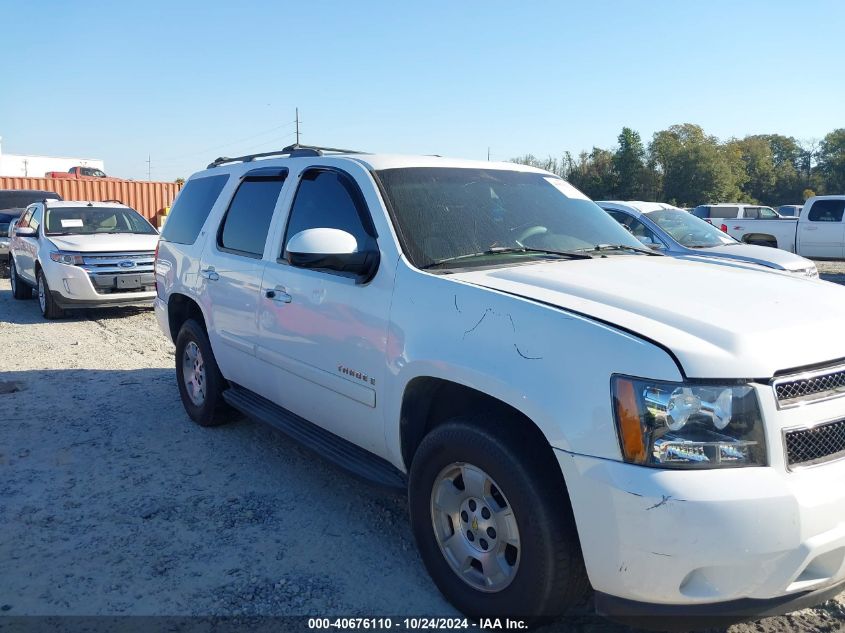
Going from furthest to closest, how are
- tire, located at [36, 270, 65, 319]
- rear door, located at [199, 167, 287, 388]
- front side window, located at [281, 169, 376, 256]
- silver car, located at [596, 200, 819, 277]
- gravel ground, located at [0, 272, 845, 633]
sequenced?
tire, located at [36, 270, 65, 319] → silver car, located at [596, 200, 819, 277] → rear door, located at [199, 167, 287, 388] → front side window, located at [281, 169, 376, 256] → gravel ground, located at [0, 272, 845, 633]

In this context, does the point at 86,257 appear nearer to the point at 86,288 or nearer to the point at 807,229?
the point at 86,288

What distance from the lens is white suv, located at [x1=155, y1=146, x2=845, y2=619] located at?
2154mm

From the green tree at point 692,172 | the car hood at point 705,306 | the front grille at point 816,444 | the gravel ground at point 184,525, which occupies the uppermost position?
Answer: the green tree at point 692,172

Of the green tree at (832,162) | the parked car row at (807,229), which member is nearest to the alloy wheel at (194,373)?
the parked car row at (807,229)

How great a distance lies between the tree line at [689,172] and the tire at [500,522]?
44.5 meters

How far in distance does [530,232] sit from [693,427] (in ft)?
5.60

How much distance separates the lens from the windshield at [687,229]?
974cm

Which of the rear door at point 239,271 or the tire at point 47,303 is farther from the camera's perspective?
the tire at point 47,303

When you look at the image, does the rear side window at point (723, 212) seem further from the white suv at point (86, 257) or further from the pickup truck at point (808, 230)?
the white suv at point (86, 257)

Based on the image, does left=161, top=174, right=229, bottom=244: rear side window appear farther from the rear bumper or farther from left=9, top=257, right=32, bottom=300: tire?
left=9, top=257, right=32, bottom=300: tire

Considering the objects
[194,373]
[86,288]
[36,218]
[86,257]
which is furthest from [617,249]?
[36,218]

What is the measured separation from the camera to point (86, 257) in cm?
959

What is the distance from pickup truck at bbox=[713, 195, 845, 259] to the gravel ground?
51.5 feet

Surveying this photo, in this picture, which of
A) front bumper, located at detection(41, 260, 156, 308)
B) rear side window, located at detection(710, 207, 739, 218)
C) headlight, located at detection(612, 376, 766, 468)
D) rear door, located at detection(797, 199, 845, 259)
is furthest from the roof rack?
rear side window, located at detection(710, 207, 739, 218)
